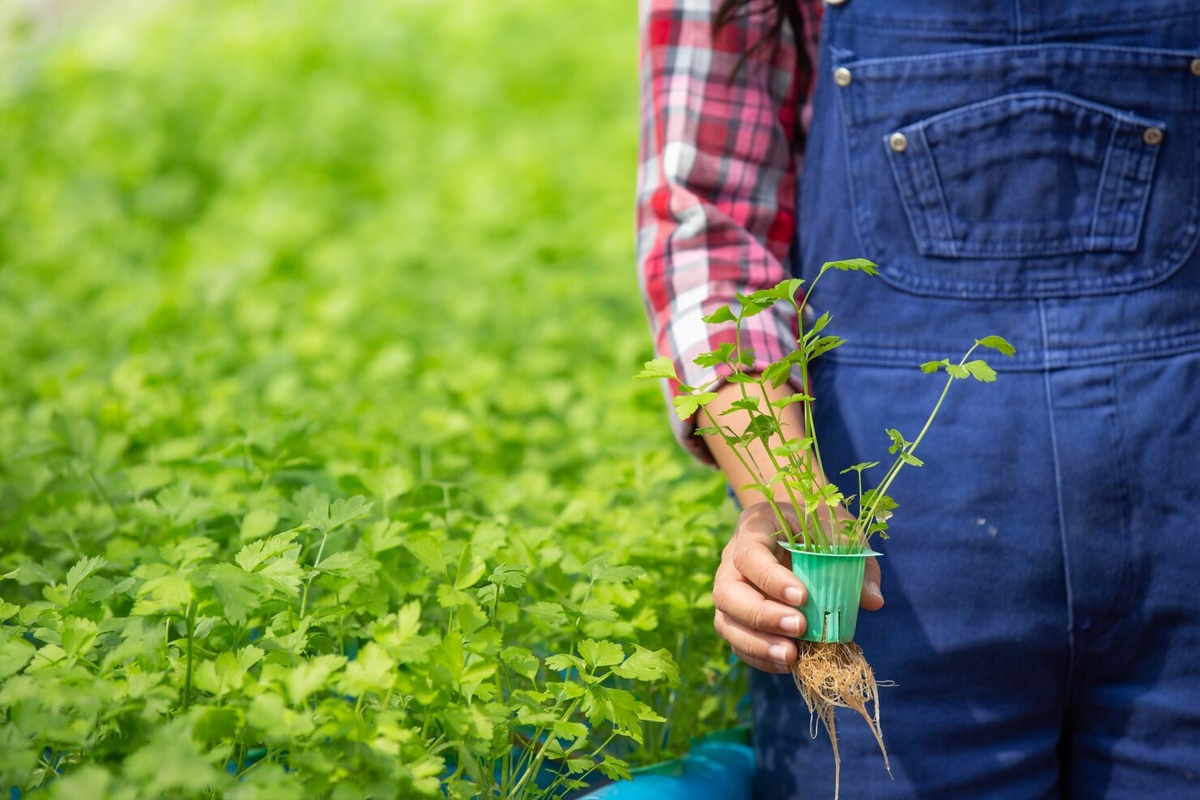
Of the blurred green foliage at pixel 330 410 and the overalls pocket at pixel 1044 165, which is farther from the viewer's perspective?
the overalls pocket at pixel 1044 165

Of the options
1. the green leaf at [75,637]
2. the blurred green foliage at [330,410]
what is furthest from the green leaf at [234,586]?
the green leaf at [75,637]

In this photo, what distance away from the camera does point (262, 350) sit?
3.05 metres

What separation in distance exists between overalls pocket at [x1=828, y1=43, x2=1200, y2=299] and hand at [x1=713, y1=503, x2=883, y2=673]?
1.32ft

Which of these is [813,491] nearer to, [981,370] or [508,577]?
[981,370]

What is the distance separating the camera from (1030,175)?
128 cm

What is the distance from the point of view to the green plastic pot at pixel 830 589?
107cm

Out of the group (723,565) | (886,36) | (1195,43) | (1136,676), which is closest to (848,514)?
(723,565)

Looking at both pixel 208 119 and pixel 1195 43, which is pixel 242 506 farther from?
pixel 208 119

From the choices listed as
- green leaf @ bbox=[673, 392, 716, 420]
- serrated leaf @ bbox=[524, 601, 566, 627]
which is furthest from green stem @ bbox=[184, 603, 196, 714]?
green leaf @ bbox=[673, 392, 716, 420]

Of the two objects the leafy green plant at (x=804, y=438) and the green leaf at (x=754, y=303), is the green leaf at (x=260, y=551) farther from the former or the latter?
the green leaf at (x=754, y=303)

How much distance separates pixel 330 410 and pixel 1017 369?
168 centimetres

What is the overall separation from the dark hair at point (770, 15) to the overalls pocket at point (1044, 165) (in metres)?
0.15

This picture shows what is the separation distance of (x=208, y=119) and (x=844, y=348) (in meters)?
4.65

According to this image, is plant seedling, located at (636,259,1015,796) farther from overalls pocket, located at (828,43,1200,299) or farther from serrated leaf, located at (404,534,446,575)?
serrated leaf, located at (404,534,446,575)
